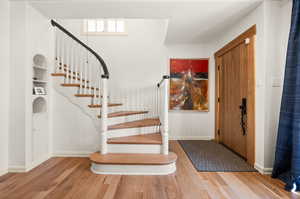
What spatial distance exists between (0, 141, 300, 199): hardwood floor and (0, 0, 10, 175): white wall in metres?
0.32

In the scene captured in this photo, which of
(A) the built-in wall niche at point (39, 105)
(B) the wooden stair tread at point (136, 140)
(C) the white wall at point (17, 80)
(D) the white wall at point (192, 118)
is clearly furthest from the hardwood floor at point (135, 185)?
(D) the white wall at point (192, 118)

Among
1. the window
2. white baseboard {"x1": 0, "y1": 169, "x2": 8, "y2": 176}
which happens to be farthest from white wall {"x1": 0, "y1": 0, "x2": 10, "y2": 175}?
the window

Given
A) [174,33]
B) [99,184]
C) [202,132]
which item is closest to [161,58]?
[174,33]

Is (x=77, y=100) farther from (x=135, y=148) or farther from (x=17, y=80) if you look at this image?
(x=135, y=148)

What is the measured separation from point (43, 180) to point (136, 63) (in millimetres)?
3092

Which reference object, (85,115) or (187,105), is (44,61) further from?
(187,105)

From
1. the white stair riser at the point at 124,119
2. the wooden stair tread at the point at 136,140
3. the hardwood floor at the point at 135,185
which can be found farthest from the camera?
the white stair riser at the point at 124,119

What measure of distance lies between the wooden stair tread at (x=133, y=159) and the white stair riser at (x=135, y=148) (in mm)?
67

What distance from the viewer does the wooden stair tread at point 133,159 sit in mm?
2369

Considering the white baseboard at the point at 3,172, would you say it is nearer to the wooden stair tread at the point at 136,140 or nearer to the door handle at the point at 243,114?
the wooden stair tread at the point at 136,140

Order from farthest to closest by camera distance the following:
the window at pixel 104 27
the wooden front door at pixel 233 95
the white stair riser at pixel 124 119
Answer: the window at pixel 104 27 < the white stair riser at pixel 124 119 < the wooden front door at pixel 233 95

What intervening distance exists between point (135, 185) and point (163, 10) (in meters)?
Answer: 2.51

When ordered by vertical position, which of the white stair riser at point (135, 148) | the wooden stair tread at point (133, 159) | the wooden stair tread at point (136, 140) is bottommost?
the wooden stair tread at point (133, 159)

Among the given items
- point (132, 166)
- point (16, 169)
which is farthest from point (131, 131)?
point (16, 169)
